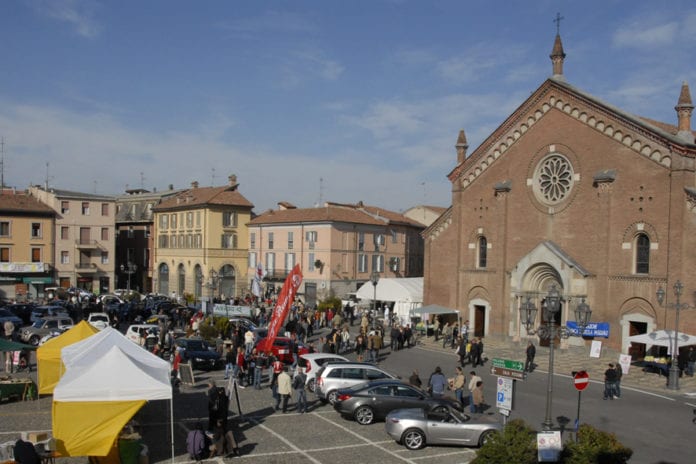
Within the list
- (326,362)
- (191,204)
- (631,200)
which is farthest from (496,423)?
(191,204)

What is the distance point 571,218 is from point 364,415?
64.6 feet

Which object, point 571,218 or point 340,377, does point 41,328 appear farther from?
point 571,218

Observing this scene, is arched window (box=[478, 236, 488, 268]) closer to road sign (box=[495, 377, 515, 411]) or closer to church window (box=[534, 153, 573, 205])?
church window (box=[534, 153, 573, 205])

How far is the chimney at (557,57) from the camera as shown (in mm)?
35469

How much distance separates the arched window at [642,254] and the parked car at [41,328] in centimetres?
2914

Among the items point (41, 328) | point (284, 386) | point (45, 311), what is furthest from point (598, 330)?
point (45, 311)

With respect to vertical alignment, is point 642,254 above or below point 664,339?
above

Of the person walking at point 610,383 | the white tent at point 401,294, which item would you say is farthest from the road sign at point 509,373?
the white tent at point 401,294

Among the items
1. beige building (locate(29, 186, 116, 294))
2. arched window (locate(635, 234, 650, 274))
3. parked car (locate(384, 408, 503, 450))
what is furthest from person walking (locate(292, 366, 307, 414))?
beige building (locate(29, 186, 116, 294))

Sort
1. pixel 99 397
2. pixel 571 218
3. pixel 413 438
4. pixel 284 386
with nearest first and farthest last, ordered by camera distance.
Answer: pixel 99 397, pixel 413 438, pixel 284 386, pixel 571 218

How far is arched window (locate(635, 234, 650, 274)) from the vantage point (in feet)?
99.9

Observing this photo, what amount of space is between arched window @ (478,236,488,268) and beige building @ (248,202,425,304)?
19.5 metres

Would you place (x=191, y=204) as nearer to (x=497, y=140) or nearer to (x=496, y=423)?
(x=497, y=140)

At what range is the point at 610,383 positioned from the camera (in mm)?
22938
